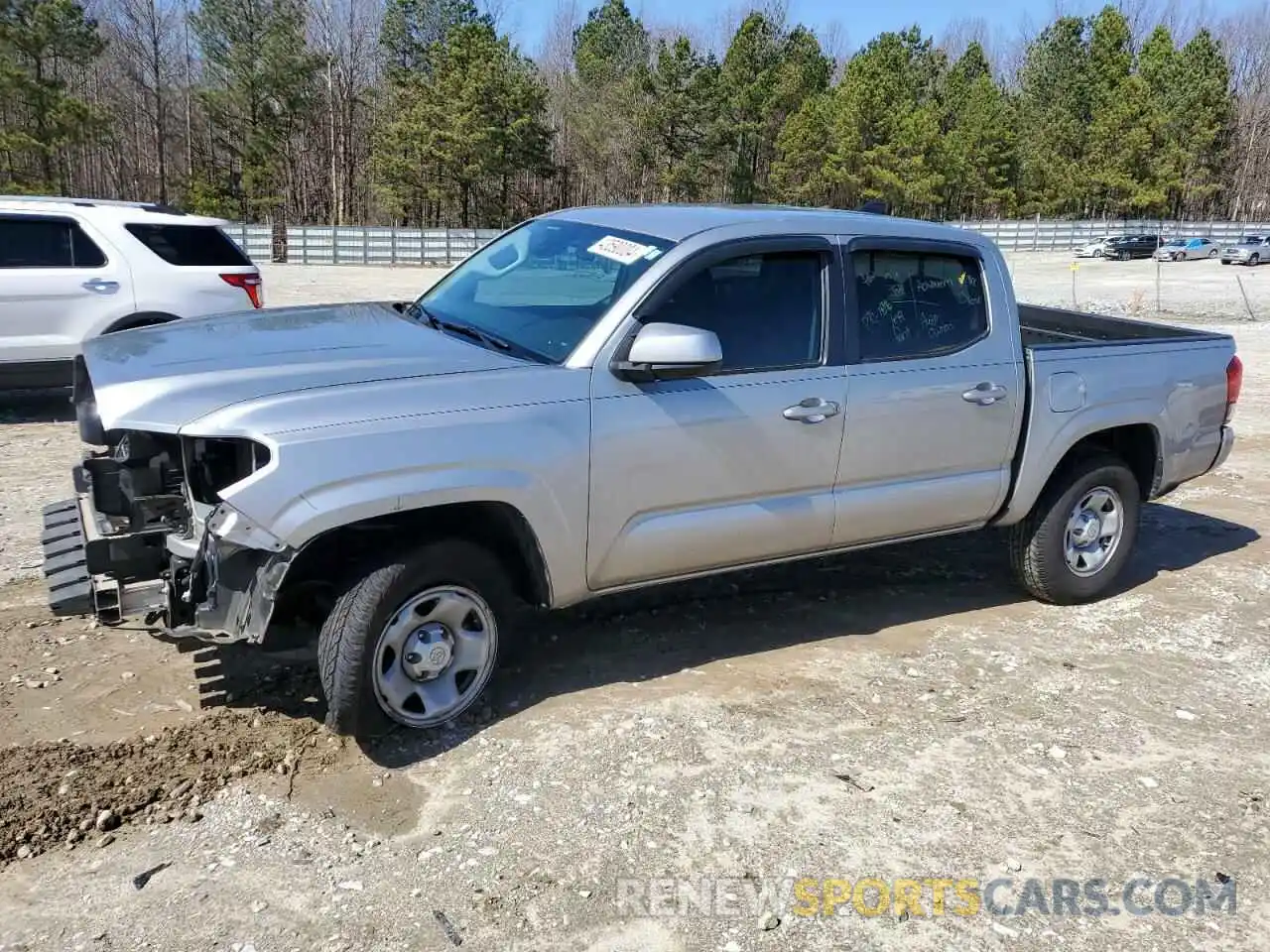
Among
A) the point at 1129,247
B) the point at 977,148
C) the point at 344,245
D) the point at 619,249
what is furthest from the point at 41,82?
the point at 977,148

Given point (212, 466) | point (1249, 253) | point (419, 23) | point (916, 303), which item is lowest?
point (212, 466)

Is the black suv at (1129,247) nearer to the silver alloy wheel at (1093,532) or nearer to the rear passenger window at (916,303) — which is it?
the silver alloy wheel at (1093,532)

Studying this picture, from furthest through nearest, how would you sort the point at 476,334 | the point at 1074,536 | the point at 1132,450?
the point at 1132,450, the point at 1074,536, the point at 476,334

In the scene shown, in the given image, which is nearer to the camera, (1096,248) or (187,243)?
(187,243)

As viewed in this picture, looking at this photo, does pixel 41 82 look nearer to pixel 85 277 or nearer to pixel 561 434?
pixel 85 277

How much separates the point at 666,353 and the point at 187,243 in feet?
21.8

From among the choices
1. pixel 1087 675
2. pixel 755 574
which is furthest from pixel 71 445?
pixel 1087 675

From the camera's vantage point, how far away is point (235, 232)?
3809 cm

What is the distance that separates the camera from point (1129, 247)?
2004 inches

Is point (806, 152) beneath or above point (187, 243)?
above

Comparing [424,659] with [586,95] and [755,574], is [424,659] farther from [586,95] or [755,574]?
[586,95]

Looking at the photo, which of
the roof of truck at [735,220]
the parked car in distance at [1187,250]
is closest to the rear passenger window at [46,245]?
the roof of truck at [735,220]

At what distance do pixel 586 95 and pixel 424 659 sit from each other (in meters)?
67.1

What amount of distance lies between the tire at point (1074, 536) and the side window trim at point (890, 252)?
1015 millimetres
